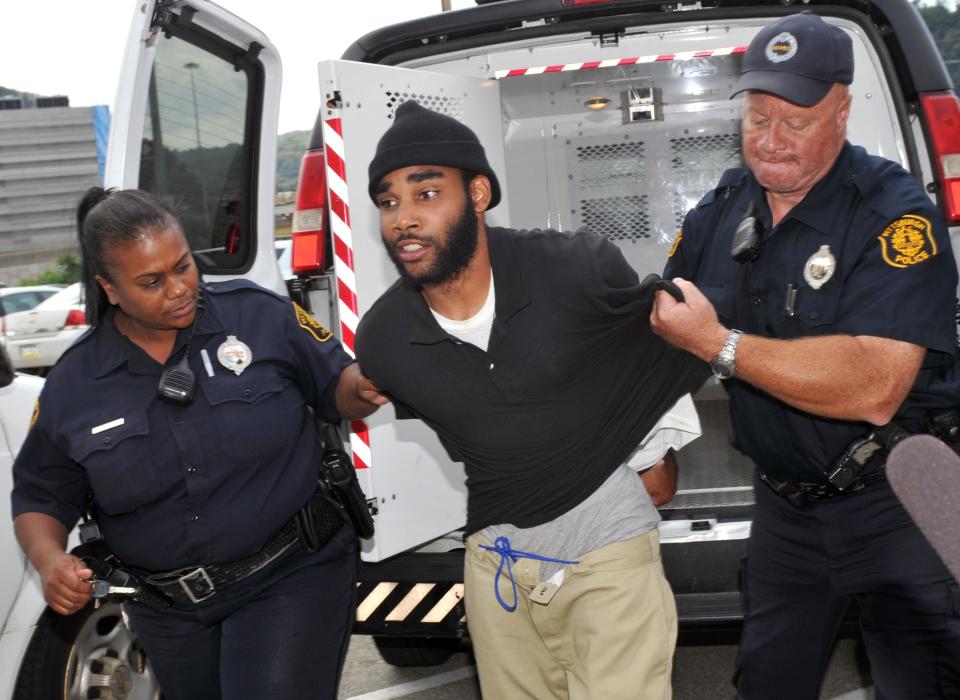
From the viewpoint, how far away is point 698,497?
185 inches

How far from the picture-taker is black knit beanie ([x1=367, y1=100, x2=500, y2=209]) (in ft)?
8.11

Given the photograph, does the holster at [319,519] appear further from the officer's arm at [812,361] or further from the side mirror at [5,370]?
the side mirror at [5,370]

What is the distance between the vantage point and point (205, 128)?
4.79 m

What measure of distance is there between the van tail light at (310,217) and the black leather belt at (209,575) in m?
1.72

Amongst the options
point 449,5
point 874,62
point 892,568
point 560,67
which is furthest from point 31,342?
point 892,568

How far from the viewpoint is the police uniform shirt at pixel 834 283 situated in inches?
99.9

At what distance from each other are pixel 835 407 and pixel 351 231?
1.99m

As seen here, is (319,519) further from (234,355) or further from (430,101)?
(430,101)

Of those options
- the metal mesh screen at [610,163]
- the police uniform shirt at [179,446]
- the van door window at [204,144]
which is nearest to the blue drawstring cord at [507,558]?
the police uniform shirt at [179,446]

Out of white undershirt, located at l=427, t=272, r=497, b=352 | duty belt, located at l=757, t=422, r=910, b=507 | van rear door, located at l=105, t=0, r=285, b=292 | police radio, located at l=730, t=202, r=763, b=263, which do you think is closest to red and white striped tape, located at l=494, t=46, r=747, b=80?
van rear door, located at l=105, t=0, r=285, b=292

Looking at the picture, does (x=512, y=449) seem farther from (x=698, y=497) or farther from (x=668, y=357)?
(x=698, y=497)

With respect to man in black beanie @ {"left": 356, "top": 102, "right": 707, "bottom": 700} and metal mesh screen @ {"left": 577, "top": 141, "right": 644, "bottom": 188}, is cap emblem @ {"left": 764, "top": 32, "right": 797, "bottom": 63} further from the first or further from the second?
metal mesh screen @ {"left": 577, "top": 141, "right": 644, "bottom": 188}

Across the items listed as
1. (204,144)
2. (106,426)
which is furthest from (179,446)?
(204,144)

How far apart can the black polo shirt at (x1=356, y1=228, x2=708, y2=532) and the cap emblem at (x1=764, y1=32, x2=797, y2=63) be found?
1.97 ft
